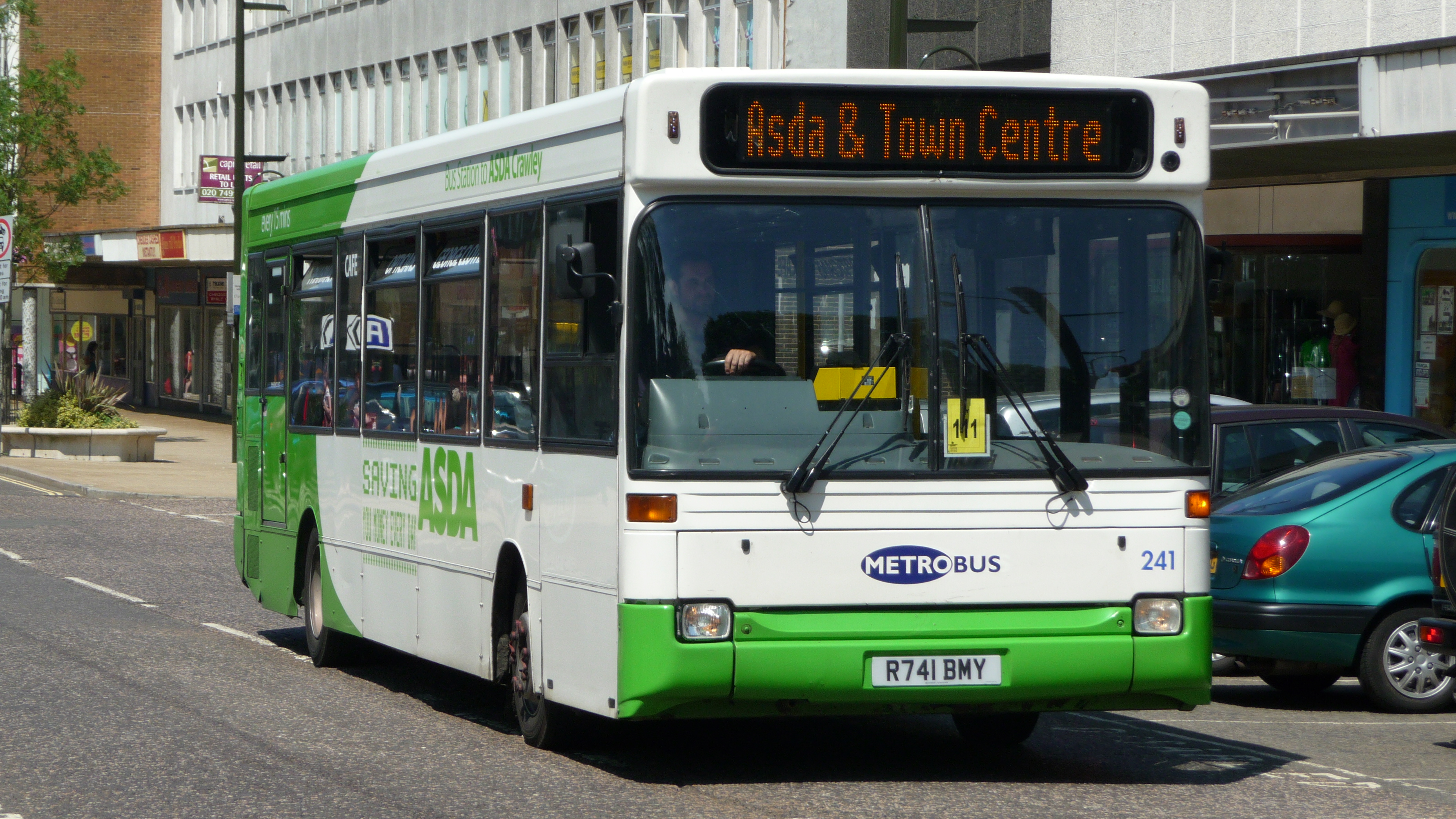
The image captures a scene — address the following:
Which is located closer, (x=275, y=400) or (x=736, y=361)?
(x=736, y=361)

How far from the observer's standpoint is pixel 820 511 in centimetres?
745

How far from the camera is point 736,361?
7379 millimetres

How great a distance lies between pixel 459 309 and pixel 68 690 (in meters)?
2.79

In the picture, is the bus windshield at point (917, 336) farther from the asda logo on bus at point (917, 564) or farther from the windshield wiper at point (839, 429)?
the asda logo on bus at point (917, 564)

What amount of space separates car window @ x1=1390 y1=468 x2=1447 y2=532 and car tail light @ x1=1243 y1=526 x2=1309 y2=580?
20.5 inches

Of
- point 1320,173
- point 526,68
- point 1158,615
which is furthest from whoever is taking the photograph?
point 526,68

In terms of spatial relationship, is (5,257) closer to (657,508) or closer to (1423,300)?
(1423,300)

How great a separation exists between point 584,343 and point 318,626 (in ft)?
14.2

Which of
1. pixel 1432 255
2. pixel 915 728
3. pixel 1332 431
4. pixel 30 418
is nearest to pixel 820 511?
pixel 915 728

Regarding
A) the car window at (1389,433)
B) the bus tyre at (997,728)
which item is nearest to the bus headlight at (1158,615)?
the bus tyre at (997,728)

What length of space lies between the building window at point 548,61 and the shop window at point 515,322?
30.3 meters

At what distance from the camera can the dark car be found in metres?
12.4

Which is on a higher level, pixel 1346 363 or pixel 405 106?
pixel 405 106

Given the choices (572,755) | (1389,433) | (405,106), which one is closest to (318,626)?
(572,755)
